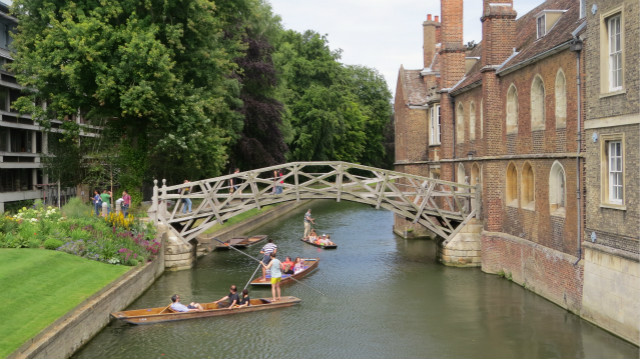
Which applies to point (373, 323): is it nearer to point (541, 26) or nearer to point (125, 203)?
point (541, 26)

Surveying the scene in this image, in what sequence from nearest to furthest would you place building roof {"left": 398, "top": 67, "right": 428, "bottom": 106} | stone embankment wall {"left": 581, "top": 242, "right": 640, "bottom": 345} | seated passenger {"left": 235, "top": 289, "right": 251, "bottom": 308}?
stone embankment wall {"left": 581, "top": 242, "right": 640, "bottom": 345} → seated passenger {"left": 235, "top": 289, "right": 251, "bottom": 308} → building roof {"left": 398, "top": 67, "right": 428, "bottom": 106}

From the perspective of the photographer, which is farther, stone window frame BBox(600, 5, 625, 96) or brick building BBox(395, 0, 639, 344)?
brick building BBox(395, 0, 639, 344)

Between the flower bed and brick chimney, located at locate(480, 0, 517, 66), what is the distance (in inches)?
525

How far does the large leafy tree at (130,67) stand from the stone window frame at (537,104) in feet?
44.7

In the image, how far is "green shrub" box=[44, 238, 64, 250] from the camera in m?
17.5

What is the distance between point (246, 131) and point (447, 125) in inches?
743

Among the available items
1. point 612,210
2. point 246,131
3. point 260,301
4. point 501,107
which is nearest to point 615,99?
point 612,210

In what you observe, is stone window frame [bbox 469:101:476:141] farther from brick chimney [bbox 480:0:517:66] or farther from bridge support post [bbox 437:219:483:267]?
bridge support post [bbox 437:219:483:267]

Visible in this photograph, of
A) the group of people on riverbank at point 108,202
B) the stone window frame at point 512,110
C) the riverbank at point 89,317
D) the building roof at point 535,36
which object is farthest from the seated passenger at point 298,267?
the building roof at point 535,36

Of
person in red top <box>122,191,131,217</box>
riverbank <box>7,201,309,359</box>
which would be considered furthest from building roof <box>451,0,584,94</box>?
person in red top <box>122,191,131,217</box>

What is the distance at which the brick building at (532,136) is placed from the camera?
14859 mm

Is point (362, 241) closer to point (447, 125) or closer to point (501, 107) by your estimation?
point (447, 125)

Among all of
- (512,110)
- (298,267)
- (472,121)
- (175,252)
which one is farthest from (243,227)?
(512,110)

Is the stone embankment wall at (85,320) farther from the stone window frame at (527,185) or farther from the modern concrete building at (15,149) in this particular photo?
the modern concrete building at (15,149)
